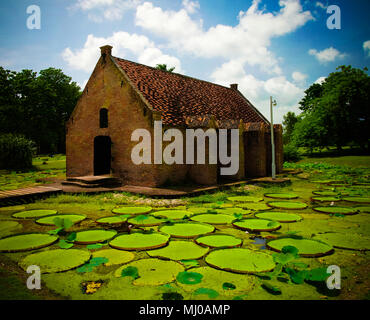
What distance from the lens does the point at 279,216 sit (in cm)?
638

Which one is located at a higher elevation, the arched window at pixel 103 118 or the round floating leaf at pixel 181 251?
the arched window at pixel 103 118

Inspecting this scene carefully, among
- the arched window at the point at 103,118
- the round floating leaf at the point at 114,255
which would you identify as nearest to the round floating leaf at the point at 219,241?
the round floating leaf at the point at 114,255

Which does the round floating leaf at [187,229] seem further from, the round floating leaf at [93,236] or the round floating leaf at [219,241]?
the round floating leaf at [93,236]

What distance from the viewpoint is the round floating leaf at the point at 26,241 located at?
4297 millimetres

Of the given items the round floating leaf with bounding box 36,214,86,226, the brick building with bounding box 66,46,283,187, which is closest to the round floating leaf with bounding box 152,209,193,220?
the round floating leaf with bounding box 36,214,86,226

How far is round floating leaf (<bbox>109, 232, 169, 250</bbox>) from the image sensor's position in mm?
4289

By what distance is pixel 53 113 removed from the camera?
147 ft

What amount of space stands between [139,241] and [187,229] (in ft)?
4.07

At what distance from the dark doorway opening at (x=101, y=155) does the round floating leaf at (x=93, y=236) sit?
900 cm

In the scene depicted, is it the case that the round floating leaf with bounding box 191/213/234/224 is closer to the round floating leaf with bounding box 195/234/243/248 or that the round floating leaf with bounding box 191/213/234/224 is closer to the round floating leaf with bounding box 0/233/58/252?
the round floating leaf with bounding box 195/234/243/248

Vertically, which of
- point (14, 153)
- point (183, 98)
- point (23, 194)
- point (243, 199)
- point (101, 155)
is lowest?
point (243, 199)

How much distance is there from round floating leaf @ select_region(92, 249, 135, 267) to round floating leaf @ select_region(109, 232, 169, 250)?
0.49 ft

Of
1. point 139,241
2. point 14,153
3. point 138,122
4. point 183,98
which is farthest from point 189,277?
point 14,153

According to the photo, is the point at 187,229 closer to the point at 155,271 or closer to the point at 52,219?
the point at 155,271
